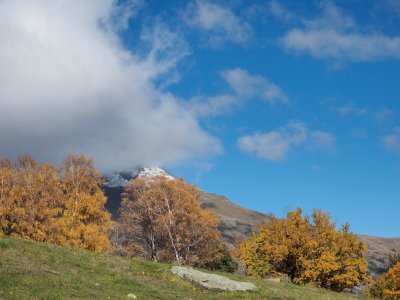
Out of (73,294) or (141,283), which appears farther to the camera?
(141,283)

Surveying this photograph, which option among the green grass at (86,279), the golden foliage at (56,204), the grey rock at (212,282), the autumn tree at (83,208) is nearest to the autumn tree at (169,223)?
the autumn tree at (83,208)

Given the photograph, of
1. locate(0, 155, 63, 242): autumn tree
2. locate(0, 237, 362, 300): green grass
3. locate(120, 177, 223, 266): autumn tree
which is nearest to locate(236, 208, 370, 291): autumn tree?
locate(120, 177, 223, 266): autumn tree

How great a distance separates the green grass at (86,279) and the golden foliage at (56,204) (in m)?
32.9

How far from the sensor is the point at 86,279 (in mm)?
26594

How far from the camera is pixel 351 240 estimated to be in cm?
6494

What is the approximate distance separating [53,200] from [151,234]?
61.8 feet

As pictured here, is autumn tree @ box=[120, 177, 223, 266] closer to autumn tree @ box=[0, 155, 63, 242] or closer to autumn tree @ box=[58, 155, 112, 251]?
autumn tree @ box=[58, 155, 112, 251]

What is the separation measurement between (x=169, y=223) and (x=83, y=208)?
16821 mm

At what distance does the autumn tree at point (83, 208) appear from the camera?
65.8 m

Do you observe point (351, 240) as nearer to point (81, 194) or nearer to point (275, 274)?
point (275, 274)

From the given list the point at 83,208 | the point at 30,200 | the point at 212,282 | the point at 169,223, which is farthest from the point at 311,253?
the point at 30,200

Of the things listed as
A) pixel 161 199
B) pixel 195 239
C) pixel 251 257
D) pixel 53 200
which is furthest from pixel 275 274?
pixel 53 200

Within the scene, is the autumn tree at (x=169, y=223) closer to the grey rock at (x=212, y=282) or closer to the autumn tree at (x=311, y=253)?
the autumn tree at (x=311, y=253)

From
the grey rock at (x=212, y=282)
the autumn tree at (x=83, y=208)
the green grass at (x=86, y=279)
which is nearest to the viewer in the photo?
the green grass at (x=86, y=279)
